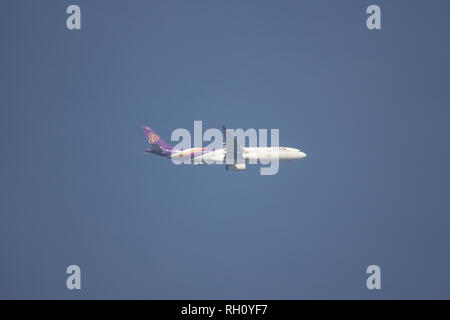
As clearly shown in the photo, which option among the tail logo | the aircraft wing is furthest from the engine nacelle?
the tail logo

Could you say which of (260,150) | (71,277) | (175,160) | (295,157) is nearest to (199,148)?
(175,160)

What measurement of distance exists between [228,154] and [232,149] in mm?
1203

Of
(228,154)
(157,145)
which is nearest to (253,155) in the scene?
(228,154)

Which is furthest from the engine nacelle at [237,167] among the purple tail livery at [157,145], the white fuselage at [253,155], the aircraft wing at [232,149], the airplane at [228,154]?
the purple tail livery at [157,145]

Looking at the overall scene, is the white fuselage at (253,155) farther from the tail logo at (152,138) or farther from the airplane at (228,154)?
the tail logo at (152,138)

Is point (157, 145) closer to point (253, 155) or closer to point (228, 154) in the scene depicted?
point (228, 154)

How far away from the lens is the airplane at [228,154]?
7481 centimetres

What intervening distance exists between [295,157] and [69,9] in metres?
41.7

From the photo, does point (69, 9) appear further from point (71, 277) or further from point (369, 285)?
point (369, 285)

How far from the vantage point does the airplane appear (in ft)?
245

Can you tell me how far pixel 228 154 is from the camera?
7419cm

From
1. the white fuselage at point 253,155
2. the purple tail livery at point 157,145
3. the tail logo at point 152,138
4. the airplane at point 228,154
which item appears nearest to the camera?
the airplane at point 228,154

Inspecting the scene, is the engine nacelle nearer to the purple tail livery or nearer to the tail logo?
the purple tail livery
